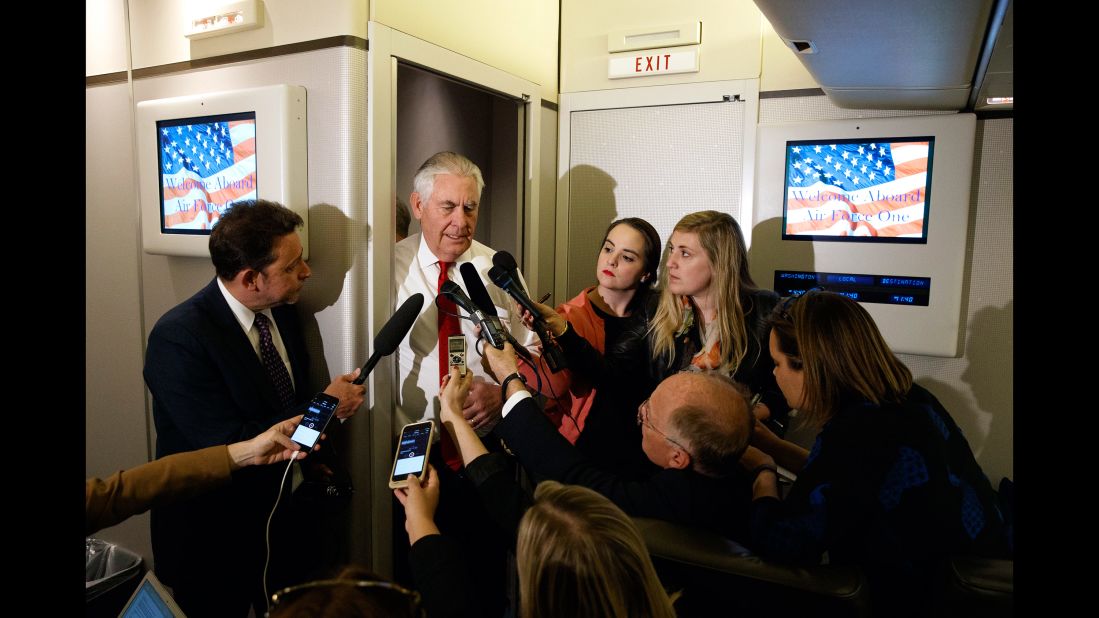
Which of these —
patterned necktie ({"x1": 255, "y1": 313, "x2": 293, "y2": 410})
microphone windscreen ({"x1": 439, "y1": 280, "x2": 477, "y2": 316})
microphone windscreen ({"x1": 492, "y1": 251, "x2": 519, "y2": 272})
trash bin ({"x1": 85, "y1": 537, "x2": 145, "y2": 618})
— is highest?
microphone windscreen ({"x1": 492, "y1": 251, "x2": 519, "y2": 272})

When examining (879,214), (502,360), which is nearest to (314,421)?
(502,360)

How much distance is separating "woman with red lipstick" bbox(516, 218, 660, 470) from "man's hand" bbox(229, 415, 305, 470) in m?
0.98

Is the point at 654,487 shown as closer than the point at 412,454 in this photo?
Yes

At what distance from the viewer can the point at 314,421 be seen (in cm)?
194

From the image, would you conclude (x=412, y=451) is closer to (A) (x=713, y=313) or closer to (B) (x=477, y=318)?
(B) (x=477, y=318)

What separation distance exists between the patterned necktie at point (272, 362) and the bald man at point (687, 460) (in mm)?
923

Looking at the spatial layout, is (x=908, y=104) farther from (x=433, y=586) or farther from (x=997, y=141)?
(x=433, y=586)

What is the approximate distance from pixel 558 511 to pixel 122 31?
272cm

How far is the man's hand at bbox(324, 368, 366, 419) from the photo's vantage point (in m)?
2.13

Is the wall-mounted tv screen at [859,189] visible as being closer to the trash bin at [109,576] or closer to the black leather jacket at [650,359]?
the black leather jacket at [650,359]

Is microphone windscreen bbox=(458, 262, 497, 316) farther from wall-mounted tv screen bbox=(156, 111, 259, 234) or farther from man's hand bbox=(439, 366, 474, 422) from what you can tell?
wall-mounted tv screen bbox=(156, 111, 259, 234)

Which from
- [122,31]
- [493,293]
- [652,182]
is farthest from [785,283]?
[122,31]

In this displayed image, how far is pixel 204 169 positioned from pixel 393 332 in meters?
1.03

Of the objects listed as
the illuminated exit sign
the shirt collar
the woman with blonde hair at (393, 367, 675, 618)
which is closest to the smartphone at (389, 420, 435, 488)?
the woman with blonde hair at (393, 367, 675, 618)
